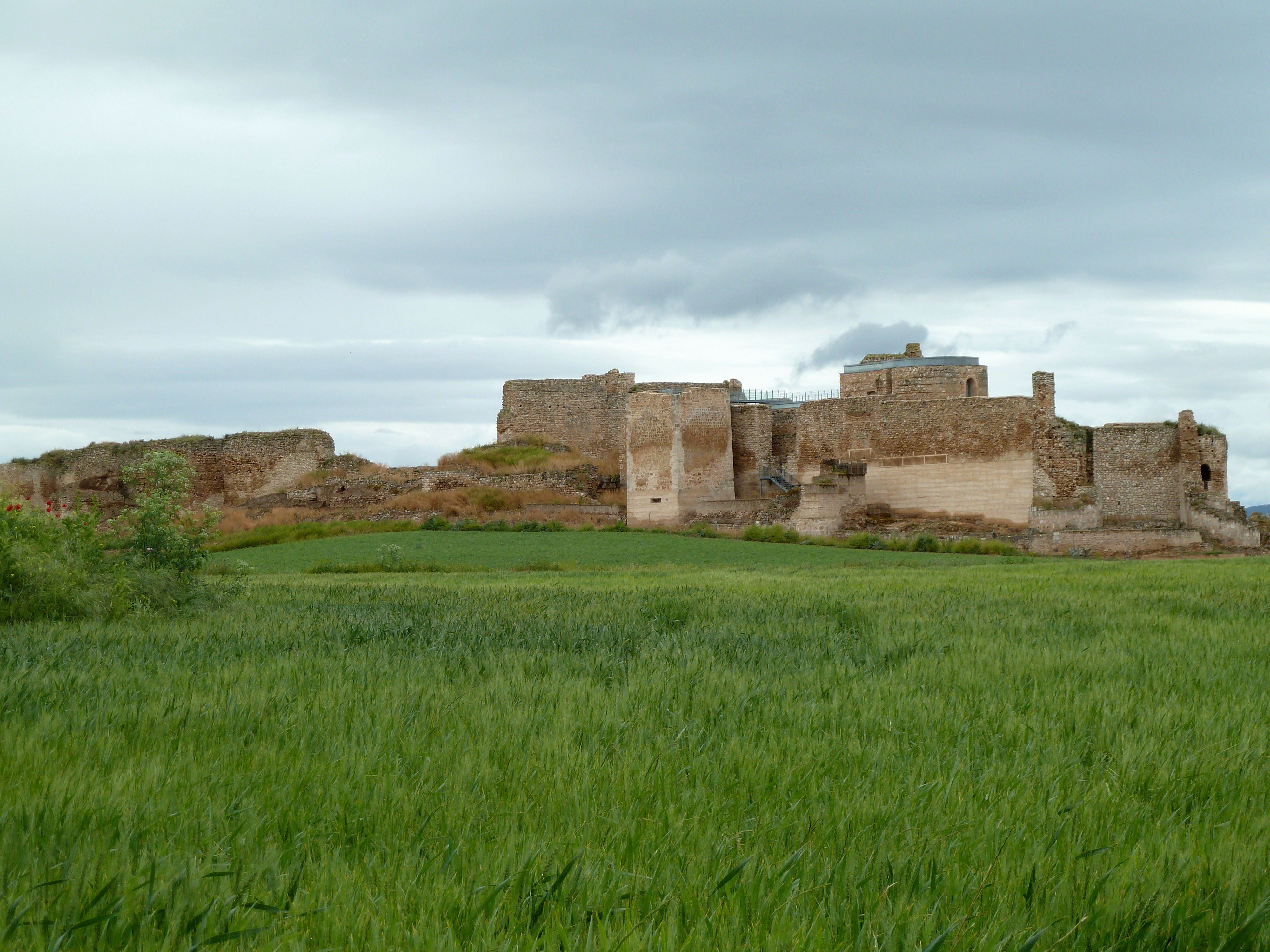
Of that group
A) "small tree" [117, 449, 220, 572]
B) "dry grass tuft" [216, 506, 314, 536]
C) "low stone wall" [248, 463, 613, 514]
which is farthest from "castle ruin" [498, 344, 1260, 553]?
"small tree" [117, 449, 220, 572]

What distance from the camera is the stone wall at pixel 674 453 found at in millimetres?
36438

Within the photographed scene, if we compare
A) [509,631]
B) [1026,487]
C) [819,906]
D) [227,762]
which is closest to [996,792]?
[819,906]

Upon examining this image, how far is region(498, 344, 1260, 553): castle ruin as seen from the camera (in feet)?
106

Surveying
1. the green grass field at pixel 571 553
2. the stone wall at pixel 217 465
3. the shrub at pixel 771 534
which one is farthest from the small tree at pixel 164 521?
the stone wall at pixel 217 465

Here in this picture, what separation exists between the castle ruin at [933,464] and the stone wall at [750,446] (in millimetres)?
49

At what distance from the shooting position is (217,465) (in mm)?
43562

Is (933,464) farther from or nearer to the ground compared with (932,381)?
nearer to the ground

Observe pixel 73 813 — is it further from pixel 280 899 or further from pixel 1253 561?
pixel 1253 561

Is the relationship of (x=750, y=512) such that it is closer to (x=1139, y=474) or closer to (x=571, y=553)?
(x=571, y=553)

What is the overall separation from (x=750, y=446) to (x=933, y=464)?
22.7ft

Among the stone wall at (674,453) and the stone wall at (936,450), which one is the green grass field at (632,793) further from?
the stone wall at (674,453)

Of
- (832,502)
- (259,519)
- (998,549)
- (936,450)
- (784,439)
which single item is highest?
(784,439)

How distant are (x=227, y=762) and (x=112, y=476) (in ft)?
145

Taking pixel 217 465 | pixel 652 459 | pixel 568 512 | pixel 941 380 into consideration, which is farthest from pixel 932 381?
pixel 217 465
